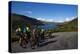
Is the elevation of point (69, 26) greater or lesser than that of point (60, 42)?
greater

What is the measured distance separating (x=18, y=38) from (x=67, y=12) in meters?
0.68

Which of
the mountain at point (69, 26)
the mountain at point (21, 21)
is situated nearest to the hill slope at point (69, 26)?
the mountain at point (69, 26)

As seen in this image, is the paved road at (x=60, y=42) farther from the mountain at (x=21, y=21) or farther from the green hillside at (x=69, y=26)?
the mountain at (x=21, y=21)

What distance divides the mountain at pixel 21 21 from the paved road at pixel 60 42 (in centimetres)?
24

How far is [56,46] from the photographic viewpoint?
2393 millimetres

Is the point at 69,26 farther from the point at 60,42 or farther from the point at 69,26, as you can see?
the point at 60,42

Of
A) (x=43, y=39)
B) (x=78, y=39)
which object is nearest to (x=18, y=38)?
(x=43, y=39)

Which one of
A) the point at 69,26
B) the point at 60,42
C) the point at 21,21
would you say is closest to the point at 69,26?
the point at 69,26

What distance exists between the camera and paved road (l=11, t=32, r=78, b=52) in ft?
7.66

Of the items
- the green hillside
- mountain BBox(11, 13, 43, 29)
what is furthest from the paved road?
mountain BBox(11, 13, 43, 29)

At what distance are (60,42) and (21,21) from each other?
0.54 m

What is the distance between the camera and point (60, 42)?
7.91 ft

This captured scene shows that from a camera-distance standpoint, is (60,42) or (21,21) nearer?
(21,21)

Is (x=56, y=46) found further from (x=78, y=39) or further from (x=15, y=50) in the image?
(x=15, y=50)
